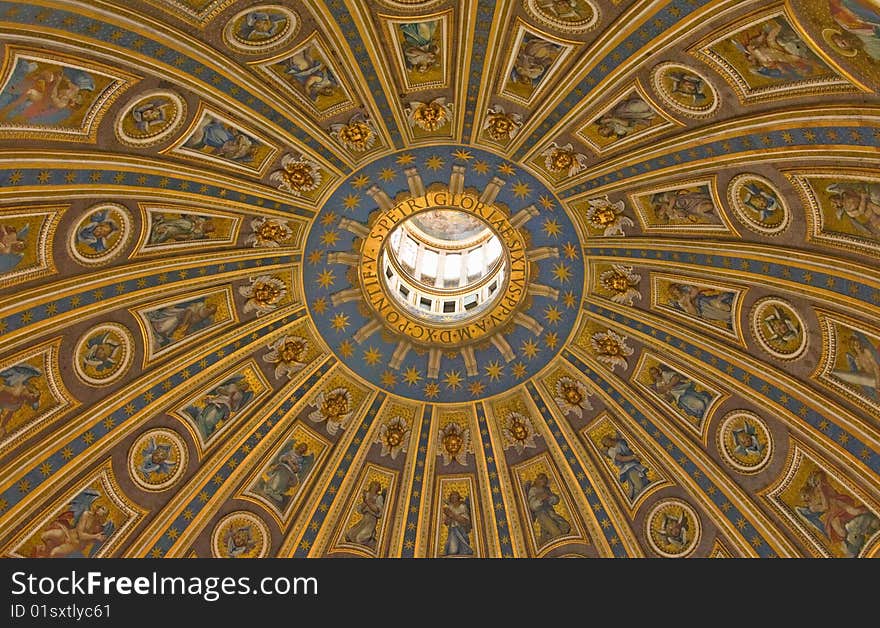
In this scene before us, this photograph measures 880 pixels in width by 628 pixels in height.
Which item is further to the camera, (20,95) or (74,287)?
(74,287)

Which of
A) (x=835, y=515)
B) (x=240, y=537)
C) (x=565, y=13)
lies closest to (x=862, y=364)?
(x=835, y=515)

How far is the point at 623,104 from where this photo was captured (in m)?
17.7

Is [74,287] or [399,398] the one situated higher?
[74,287]

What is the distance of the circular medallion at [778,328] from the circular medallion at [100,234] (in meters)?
13.3

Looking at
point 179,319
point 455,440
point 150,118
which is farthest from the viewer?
point 455,440

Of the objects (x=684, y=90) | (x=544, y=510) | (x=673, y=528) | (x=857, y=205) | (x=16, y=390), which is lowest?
(x=673, y=528)

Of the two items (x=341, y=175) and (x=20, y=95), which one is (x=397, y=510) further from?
(x=20, y=95)

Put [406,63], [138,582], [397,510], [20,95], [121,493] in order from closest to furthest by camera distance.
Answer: [138,582]
[20,95]
[406,63]
[121,493]
[397,510]

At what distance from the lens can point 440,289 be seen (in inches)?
955

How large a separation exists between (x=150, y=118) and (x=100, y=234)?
2697 millimetres

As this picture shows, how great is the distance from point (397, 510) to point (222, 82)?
11.4m

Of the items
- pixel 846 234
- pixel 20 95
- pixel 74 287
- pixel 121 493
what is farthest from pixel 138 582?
pixel 846 234

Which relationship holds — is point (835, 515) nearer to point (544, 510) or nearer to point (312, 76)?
point (544, 510)

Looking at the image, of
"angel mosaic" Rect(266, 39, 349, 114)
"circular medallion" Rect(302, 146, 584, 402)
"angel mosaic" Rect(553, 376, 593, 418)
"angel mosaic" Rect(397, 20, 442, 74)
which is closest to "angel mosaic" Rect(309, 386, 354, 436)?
"circular medallion" Rect(302, 146, 584, 402)
